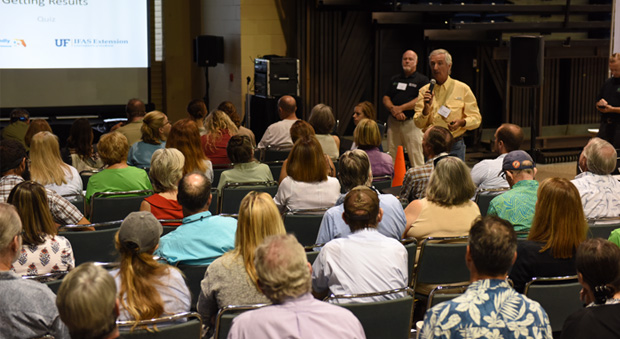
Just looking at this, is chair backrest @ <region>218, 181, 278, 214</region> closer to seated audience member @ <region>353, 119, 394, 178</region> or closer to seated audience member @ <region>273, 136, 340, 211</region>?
seated audience member @ <region>273, 136, 340, 211</region>

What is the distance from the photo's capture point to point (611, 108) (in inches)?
316

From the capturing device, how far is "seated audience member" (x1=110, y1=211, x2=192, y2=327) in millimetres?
2816

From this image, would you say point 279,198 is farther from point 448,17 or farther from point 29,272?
point 448,17

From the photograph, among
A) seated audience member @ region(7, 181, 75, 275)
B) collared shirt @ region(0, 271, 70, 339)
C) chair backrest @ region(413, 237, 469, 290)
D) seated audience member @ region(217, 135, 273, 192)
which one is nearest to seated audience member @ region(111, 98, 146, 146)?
seated audience member @ region(217, 135, 273, 192)

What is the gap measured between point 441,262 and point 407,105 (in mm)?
4589

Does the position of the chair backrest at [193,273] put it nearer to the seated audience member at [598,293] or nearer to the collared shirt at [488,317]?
the collared shirt at [488,317]

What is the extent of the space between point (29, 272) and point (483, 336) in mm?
2262

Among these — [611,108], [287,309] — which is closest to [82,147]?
[287,309]

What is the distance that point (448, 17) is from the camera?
1038 cm

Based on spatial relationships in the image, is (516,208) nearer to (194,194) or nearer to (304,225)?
(304,225)

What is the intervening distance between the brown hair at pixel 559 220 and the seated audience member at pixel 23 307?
219 cm

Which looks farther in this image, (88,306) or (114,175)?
(114,175)

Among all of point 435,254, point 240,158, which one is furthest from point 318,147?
point 435,254

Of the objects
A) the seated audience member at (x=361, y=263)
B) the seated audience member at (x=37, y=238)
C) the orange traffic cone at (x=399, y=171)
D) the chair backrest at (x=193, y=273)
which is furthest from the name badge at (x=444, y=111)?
the seated audience member at (x=37, y=238)
